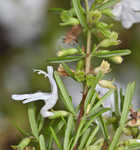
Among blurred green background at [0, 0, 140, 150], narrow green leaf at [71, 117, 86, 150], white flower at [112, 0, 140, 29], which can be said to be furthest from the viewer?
blurred green background at [0, 0, 140, 150]

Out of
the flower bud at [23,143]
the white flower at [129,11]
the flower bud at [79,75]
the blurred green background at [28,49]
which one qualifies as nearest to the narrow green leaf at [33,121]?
the flower bud at [23,143]

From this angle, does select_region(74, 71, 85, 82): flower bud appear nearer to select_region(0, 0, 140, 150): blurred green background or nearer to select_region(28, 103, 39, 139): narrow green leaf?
select_region(28, 103, 39, 139): narrow green leaf

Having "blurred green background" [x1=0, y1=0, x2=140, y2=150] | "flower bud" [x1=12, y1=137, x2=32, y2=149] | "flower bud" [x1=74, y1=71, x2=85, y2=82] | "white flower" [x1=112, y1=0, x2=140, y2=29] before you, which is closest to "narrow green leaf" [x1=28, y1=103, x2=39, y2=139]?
"flower bud" [x1=12, y1=137, x2=32, y2=149]

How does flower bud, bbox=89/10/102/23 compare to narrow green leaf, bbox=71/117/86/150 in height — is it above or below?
above

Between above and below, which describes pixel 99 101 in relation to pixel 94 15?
below

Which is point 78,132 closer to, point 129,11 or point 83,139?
point 83,139

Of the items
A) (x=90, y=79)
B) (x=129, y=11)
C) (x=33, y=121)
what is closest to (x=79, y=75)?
(x=90, y=79)

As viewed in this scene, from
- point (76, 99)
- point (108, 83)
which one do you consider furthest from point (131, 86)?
point (76, 99)

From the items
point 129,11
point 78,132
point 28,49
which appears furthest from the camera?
point 28,49

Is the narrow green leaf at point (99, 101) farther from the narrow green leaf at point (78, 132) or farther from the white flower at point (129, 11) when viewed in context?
the white flower at point (129, 11)
